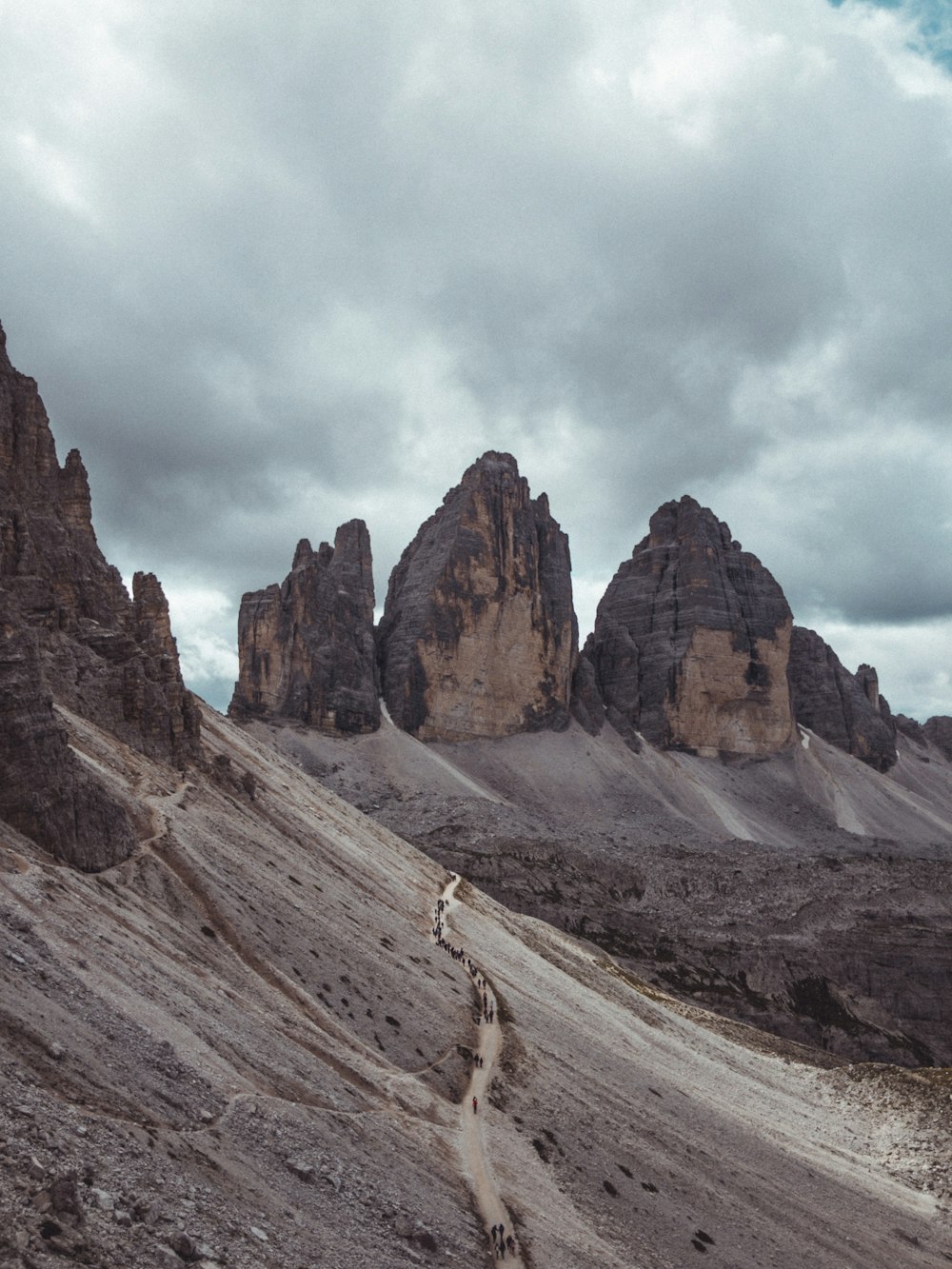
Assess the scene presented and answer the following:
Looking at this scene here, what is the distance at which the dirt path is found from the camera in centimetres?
2444

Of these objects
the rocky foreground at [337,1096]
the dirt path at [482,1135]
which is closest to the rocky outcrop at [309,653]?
the rocky foreground at [337,1096]

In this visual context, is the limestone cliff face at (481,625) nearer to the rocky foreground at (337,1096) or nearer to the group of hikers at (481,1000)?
the group of hikers at (481,1000)

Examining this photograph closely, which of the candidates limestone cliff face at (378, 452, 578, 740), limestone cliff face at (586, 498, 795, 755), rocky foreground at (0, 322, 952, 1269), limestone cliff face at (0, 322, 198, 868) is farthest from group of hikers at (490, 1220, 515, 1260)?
limestone cliff face at (586, 498, 795, 755)

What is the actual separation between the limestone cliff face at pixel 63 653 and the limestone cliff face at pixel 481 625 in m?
86.0

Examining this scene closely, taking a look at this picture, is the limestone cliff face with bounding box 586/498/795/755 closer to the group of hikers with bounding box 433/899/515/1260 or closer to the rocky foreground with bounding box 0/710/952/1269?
the group of hikers with bounding box 433/899/515/1260

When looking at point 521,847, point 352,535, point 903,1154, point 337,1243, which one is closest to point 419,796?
point 521,847

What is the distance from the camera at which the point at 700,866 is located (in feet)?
356

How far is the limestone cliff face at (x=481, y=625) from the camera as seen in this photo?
529 feet

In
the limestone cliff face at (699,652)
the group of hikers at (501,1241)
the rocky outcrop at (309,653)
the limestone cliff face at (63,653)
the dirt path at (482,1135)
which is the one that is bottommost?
the group of hikers at (501,1241)

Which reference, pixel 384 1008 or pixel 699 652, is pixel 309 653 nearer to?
pixel 699 652

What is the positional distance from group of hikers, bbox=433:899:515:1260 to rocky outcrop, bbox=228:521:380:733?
90.1m

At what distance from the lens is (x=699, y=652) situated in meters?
183

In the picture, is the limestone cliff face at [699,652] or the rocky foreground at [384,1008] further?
the limestone cliff face at [699,652]

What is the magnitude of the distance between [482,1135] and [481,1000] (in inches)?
549
